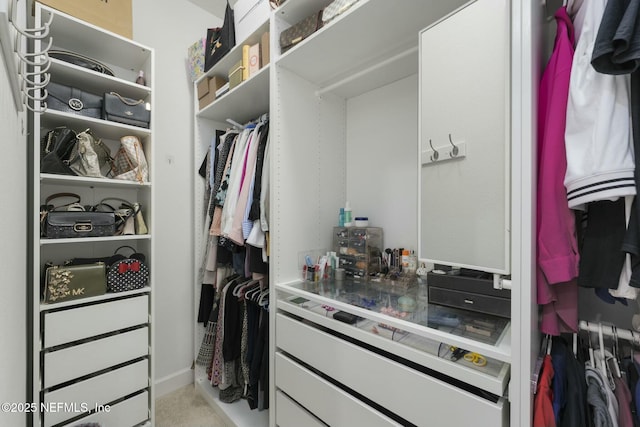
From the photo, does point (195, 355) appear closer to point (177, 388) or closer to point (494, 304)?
point (177, 388)

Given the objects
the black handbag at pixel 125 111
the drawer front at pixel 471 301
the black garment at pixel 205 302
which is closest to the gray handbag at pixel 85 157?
the black handbag at pixel 125 111

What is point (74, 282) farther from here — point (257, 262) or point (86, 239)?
point (257, 262)

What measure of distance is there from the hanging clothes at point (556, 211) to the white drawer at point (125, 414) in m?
2.02

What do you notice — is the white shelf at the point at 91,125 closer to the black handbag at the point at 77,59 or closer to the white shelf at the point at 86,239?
the black handbag at the point at 77,59

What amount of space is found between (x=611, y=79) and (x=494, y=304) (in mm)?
661

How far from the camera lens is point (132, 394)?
159 cm

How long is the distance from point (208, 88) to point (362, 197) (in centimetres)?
135

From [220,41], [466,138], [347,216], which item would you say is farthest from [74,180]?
[466,138]

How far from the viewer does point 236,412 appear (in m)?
1.72

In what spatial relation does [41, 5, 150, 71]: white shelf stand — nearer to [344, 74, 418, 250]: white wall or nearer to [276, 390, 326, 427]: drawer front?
[344, 74, 418, 250]: white wall

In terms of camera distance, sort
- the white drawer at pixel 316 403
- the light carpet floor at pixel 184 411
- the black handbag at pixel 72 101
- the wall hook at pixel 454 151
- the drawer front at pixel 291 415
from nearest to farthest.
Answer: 1. the wall hook at pixel 454 151
2. the white drawer at pixel 316 403
3. the drawer front at pixel 291 415
4. the black handbag at pixel 72 101
5. the light carpet floor at pixel 184 411

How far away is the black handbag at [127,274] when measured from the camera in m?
1.52

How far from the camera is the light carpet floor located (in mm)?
1730

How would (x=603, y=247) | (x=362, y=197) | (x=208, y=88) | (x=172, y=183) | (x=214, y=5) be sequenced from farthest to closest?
(x=214, y=5), (x=172, y=183), (x=208, y=88), (x=362, y=197), (x=603, y=247)
